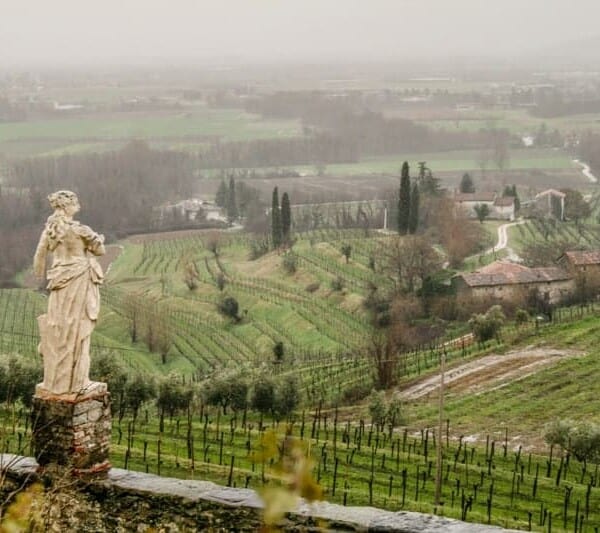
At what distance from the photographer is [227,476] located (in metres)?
14.3

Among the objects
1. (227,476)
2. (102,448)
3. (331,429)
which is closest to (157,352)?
(331,429)

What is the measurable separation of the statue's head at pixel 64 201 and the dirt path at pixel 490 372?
2177 centimetres

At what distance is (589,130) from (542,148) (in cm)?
740

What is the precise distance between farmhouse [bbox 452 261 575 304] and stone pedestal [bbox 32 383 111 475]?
38.7 meters

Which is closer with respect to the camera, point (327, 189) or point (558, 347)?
point (558, 347)

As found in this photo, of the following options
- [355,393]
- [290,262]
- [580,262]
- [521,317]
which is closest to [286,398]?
[355,393]

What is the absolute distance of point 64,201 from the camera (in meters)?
9.99

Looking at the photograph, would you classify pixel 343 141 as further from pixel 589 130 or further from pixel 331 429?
pixel 331 429

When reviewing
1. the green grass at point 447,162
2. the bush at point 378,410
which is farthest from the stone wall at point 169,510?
the green grass at point 447,162

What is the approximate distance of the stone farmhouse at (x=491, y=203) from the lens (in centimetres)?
7194

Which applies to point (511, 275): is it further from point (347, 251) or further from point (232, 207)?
point (232, 207)

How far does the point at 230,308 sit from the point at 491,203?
3008 cm

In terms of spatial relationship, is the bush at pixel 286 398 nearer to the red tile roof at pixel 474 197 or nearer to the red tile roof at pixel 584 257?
the red tile roof at pixel 584 257

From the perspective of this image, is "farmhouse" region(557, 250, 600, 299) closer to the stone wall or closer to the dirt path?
the dirt path
